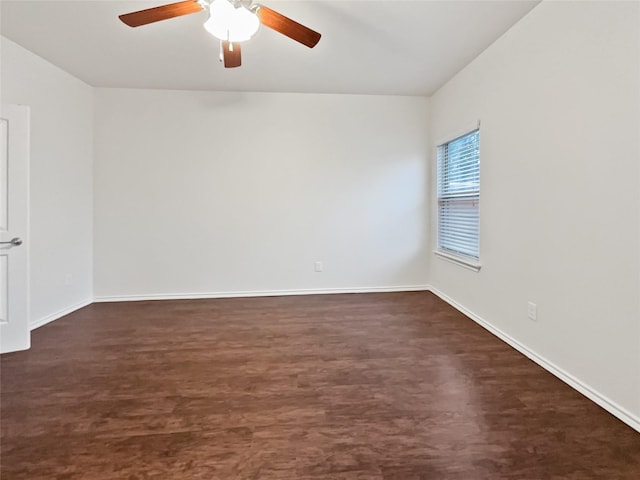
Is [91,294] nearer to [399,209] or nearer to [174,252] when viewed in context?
[174,252]

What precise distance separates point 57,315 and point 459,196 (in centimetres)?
457

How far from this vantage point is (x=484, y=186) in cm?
314

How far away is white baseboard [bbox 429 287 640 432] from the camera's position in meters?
1.73

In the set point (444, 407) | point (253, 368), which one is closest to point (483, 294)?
point (444, 407)

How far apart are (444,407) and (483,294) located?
5.36ft

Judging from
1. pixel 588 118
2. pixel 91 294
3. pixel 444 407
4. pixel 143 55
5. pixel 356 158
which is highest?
pixel 143 55

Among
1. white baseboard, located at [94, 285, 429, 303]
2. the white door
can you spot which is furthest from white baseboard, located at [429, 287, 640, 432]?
the white door

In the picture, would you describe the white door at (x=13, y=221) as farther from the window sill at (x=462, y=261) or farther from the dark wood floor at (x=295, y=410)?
the window sill at (x=462, y=261)

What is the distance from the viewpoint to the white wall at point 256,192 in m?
4.09

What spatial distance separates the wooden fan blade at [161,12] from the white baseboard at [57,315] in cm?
282

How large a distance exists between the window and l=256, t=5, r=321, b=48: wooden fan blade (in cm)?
198

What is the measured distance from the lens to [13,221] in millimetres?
2600

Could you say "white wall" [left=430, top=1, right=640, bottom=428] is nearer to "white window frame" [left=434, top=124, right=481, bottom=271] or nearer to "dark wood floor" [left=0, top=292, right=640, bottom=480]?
"white window frame" [left=434, top=124, right=481, bottom=271]

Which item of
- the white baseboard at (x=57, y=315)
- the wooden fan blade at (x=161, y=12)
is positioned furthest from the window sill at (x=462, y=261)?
the white baseboard at (x=57, y=315)
